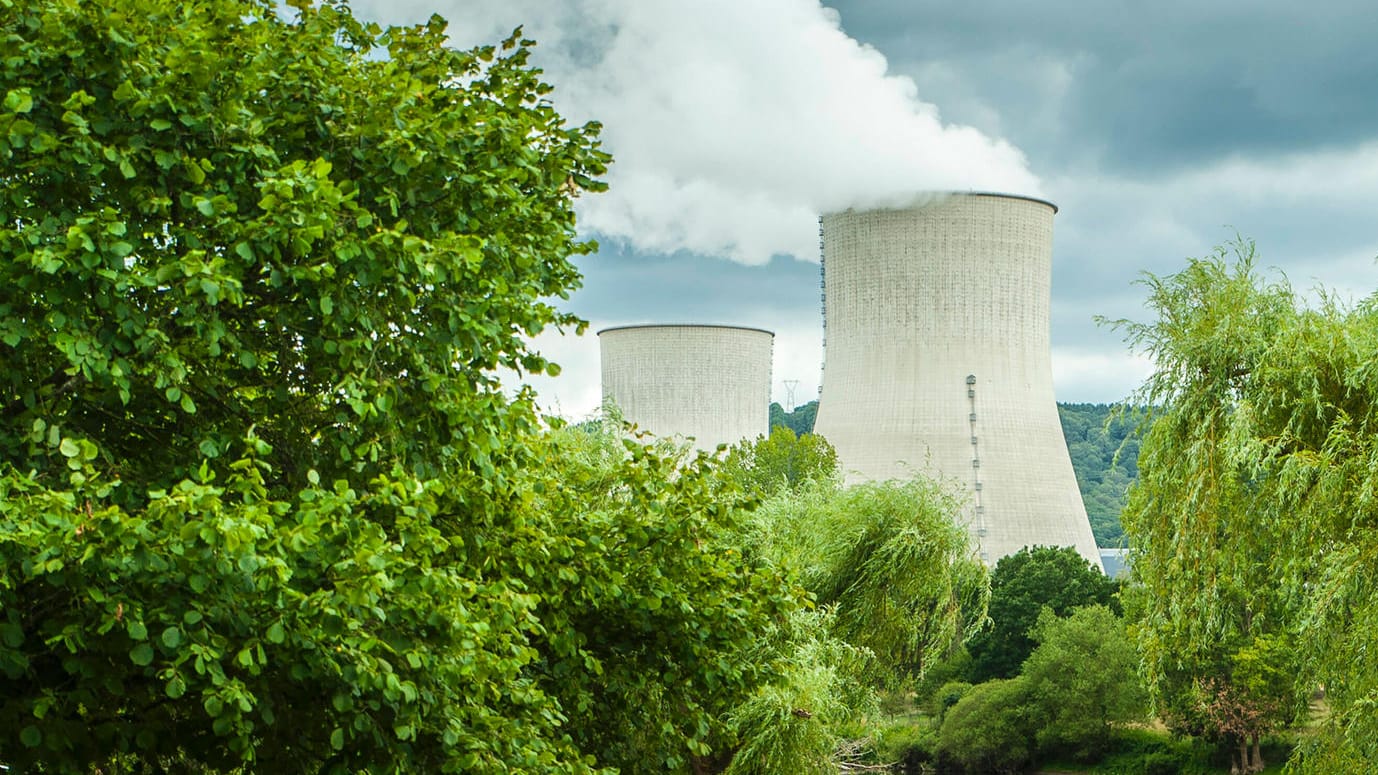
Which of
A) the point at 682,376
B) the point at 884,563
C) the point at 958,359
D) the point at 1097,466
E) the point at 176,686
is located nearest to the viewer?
the point at 176,686

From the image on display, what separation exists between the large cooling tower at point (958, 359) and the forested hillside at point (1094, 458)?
41884 mm

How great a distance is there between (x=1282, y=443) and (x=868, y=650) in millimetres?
7315

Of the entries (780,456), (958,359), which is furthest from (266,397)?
(780,456)

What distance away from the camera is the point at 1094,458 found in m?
86.0

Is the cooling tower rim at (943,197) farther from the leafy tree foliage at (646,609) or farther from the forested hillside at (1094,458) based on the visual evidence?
the forested hillside at (1094,458)

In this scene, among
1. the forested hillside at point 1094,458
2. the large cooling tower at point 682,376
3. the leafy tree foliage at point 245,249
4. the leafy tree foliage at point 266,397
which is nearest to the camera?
the leafy tree foliage at point 266,397

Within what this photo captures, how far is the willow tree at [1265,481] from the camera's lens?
369 inches

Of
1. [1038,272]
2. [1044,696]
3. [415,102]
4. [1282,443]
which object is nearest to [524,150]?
[415,102]

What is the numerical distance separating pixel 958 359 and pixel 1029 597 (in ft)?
22.8

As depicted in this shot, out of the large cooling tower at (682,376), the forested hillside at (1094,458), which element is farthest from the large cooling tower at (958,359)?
the forested hillside at (1094,458)

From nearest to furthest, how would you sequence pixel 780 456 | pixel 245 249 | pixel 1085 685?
pixel 245 249
pixel 1085 685
pixel 780 456

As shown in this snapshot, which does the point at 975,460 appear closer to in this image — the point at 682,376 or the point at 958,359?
the point at 958,359

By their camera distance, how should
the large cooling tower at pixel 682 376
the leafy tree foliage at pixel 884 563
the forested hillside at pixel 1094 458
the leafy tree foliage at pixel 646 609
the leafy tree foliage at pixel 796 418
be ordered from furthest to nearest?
1. the leafy tree foliage at pixel 796 418
2. the forested hillside at pixel 1094 458
3. the large cooling tower at pixel 682 376
4. the leafy tree foliage at pixel 884 563
5. the leafy tree foliage at pixel 646 609

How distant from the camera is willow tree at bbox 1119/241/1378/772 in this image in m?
9.38
